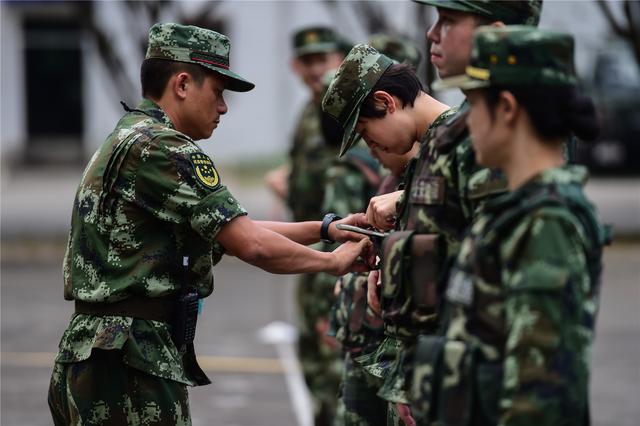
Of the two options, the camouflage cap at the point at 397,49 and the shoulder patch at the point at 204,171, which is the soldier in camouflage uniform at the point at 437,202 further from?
the camouflage cap at the point at 397,49

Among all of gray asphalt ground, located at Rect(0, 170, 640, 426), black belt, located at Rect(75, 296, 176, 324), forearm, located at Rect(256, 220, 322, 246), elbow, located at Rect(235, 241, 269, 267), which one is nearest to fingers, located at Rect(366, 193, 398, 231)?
elbow, located at Rect(235, 241, 269, 267)

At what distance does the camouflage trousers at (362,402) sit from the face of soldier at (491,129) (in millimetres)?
2374

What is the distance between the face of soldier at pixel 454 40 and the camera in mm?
3914

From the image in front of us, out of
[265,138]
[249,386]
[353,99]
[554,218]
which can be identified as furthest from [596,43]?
[554,218]

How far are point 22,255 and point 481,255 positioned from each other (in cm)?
1382

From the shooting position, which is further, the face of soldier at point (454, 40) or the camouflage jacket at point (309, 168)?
the camouflage jacket at point (309, 168)

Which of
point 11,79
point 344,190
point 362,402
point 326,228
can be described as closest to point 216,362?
point 344,190

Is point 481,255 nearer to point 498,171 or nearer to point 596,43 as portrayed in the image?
point 498,171

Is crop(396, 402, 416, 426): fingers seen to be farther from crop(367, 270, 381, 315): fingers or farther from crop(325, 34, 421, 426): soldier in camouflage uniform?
crop(325, 34, 421, 426): soldier in camouflage uniform

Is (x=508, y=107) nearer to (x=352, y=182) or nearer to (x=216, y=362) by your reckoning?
(x=352, y=182)

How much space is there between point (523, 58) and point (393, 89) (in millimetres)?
1371

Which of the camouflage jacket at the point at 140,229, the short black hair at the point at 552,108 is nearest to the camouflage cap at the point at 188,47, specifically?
the camouflage jacket at the point at 140,229

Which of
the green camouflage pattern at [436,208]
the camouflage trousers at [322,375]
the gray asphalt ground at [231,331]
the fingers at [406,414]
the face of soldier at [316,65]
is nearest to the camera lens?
the green camouflage pattern at [436,208]

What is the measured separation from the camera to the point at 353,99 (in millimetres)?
4504
